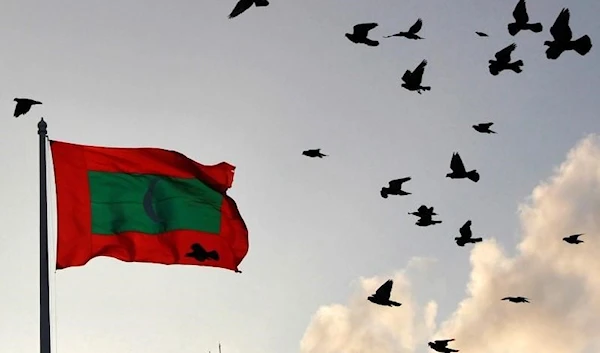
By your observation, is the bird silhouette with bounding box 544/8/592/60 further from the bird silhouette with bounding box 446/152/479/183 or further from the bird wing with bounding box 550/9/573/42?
the bird silhouette with bounding box 446/152/479/183

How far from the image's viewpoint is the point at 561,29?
2916 centimetres

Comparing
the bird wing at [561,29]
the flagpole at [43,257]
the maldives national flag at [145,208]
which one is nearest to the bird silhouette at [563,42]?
the bird wing at [561,29]

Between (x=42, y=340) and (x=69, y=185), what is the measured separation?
5.91 m

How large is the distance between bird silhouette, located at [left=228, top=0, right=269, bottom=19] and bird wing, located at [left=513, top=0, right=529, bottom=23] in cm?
661

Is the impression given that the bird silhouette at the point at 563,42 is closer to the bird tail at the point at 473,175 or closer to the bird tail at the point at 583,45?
the bird tail at the point at 583,45

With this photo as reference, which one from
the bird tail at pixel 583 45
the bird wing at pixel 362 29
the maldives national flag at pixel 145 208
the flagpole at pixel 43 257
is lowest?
the flagpole at pixel 43 257

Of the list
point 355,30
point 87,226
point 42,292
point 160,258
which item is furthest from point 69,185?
point 355,30

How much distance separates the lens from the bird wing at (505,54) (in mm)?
30984

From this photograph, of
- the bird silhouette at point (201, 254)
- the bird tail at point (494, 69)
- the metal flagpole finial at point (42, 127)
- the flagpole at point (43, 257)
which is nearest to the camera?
the flagpole at point (43, 257)

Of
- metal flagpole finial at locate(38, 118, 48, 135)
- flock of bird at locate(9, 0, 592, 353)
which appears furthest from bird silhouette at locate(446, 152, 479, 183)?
metal flagpole finial at locate(38, 118, 48, 135)

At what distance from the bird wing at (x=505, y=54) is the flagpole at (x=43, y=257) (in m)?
12.1

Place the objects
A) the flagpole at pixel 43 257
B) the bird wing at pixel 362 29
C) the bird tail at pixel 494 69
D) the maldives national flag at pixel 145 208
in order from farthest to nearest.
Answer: the bird wing at pixel 362 29 < the bird tail at pixel 494 69 < the maldives national flag at pixel 145 208 < the flagpole at pixel 43 257

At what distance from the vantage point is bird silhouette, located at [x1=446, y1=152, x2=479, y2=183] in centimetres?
3140

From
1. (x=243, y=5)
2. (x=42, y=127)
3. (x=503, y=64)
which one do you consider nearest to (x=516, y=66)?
(x=503, y=64)
